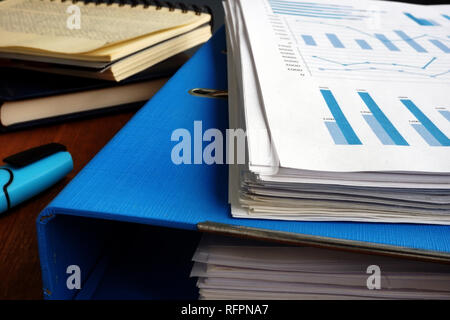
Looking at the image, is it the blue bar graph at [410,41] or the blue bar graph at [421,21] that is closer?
the blue bar graph at [410,41]

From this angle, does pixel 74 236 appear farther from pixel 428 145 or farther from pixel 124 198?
pixel 428 145

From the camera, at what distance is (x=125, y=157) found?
1.19 ft

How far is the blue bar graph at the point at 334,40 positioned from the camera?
1.71 ft

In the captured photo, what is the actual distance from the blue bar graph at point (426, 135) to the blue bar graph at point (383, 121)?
0.06 ft

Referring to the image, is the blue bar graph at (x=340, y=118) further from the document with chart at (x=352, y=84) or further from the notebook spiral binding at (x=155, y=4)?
the notebook spiral binding at (x=155, y=4)

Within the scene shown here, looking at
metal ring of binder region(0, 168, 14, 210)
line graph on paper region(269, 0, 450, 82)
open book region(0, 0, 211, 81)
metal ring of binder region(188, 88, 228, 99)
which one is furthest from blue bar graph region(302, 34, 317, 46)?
metal ring of binder region(0, 168, 14, 210)

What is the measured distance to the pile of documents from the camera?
0.96ft

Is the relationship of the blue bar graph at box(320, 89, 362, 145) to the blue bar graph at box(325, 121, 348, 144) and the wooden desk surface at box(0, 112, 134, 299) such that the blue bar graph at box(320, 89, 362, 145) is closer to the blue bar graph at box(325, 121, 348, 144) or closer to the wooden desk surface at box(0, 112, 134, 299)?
the blue bar graph at box(325, 121, 348, 144)

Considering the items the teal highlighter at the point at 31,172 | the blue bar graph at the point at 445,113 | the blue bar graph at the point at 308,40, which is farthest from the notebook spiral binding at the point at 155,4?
the blue bar graph at the point at 445,113

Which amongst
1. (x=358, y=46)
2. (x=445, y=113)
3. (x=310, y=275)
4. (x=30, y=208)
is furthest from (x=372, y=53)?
(x=30, y=208)

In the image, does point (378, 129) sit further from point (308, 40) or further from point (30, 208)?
point (30, 208)

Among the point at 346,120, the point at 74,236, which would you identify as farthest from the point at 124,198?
the point at 346,120

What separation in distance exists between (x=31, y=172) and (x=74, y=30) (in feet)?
0.94

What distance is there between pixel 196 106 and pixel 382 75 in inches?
7.5
